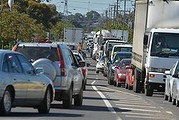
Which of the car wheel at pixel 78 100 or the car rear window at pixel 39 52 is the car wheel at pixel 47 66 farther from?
the car wheel at pixel 78 100

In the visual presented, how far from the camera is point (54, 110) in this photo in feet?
72.4

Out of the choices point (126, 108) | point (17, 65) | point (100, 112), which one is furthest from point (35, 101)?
point (126, 108)

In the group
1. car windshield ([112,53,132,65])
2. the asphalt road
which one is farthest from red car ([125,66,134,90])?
the asphalt road

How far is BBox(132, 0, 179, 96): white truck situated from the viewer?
107ft

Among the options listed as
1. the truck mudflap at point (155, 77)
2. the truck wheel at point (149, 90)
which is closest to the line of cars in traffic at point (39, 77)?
the truck mudflap at point (155, 77)

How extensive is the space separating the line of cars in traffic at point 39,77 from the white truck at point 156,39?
822 cm

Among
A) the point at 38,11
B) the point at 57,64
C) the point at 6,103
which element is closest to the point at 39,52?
the point at 57,64

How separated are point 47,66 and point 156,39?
11.1 meters

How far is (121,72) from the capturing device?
→ 42062 mm

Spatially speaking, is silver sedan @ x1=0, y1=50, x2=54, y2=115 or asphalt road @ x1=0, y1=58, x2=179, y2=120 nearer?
silver sedan @ x1=0, y1=50, x2=54, y2=115

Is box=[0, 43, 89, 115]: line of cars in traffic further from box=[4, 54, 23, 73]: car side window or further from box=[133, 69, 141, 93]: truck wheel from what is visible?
box=[133, 69, 141, 93]: truck wheel

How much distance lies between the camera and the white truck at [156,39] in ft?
107

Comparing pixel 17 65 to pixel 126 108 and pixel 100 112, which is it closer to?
pixel 100 112

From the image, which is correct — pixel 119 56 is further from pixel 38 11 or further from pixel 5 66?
pixel 38 11
